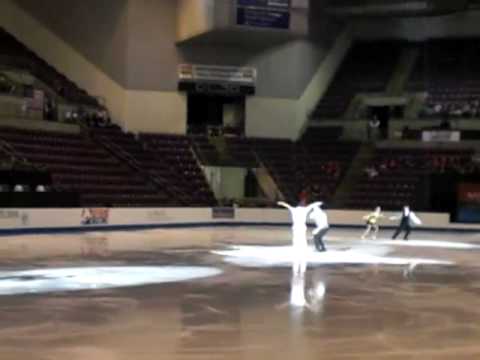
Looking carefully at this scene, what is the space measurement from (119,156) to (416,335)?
2524 centimetres

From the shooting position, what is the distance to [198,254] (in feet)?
58.9

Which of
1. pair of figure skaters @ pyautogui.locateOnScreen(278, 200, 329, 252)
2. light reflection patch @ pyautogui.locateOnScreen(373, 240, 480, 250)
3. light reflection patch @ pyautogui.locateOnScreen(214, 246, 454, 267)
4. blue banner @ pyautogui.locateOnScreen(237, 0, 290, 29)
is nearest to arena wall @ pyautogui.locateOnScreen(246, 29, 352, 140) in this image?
blue banner @ pyautogui.locateOnScreen(237, 0, 290, 29)

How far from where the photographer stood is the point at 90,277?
12852mm

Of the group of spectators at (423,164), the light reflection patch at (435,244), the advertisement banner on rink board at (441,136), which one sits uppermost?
the advertisement banner on rink board at (441,136)

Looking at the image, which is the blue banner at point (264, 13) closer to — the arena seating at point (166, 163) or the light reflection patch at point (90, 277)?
the arena seating at point (166, 163)

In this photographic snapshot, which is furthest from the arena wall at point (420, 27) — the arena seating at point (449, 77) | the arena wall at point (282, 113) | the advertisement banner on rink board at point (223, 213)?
the advertisement banner on rink board at point (223, 213)

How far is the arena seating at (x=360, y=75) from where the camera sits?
131 feet

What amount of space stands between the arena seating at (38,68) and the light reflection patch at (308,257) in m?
15.9

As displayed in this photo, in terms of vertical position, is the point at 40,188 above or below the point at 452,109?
below

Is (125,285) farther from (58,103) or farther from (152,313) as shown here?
(58,103)

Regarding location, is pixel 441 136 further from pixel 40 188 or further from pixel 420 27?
pixel 40 188

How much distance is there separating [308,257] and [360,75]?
25.8m

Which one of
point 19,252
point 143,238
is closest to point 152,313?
point 19,252

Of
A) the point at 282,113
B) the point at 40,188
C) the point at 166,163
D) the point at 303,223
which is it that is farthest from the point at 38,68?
the point at 303,223
